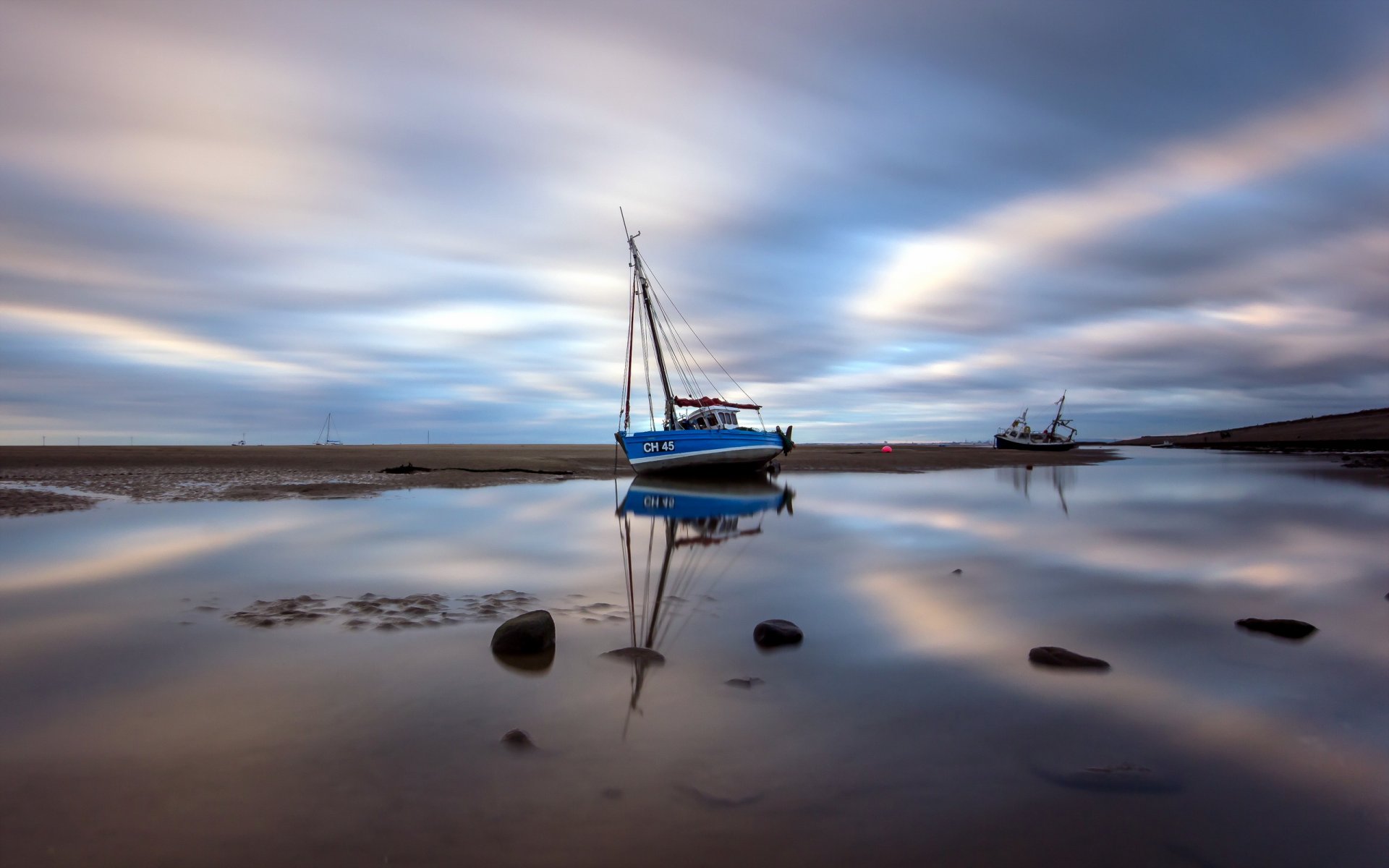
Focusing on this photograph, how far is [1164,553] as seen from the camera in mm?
13461

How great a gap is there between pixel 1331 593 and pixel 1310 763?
24.1 feet

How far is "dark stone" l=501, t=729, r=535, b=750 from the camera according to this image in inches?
193

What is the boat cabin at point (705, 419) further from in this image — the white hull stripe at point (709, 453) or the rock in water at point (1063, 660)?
the rock in water at point (1063, 660)

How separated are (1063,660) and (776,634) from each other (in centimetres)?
289

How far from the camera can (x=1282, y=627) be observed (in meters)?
7.91

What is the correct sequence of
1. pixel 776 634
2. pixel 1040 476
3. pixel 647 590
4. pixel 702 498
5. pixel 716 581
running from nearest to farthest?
pixel 776 634 → pixel 647 590 → pixel 716 581 → pixel 702 498 → pixel 1040 476

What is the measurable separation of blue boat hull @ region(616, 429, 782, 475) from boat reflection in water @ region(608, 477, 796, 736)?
4195mm

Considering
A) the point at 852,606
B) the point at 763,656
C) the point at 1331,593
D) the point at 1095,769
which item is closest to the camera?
the point at 1095,769

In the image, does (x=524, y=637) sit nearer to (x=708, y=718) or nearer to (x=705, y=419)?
(x=708, y=718)

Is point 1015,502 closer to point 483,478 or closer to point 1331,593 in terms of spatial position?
point 1331,593

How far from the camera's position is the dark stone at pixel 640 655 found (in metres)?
6.95

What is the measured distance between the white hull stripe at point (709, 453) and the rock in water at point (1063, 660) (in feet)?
88.4

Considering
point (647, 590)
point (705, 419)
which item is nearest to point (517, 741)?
point (647, 590)

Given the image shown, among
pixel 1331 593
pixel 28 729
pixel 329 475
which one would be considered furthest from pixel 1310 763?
pixel 329 475
